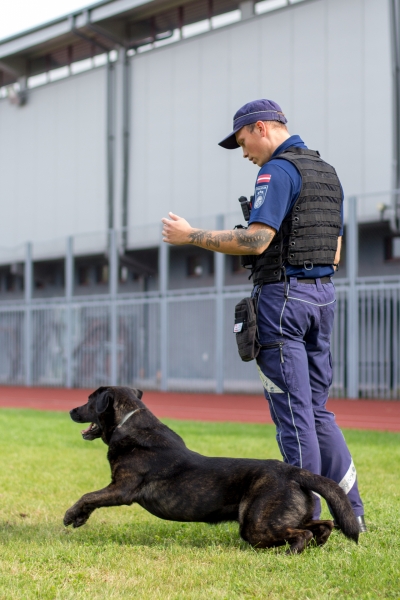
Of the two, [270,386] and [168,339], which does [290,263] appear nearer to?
[270,386]

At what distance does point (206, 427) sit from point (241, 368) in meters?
7.98

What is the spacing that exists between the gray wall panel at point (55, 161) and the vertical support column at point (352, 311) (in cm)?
967

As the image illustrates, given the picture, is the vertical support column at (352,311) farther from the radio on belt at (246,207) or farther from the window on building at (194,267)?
the radio on belt at (246,207)

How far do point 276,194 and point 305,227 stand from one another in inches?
10.1

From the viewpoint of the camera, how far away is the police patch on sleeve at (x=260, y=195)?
377cm

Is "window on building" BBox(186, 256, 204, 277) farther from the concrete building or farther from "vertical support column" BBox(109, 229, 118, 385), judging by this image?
"vertical support column" BBox(109, 229, 118, 385)

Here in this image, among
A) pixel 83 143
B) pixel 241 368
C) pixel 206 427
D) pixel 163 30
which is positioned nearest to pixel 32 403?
pixel 241 368

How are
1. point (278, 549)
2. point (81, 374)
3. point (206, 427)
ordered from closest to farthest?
1. point (278, 549)
2. point (206, 427)
3. point (81, 374)

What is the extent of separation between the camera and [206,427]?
1023 cm

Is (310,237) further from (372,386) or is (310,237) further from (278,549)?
(372,386)

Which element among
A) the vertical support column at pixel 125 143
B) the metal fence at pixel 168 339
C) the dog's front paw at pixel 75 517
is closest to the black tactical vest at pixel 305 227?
the dog's front paw at pixel 75 517

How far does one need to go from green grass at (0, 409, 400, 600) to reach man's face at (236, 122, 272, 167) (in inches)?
79.8

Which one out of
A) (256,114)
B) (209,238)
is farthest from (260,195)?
(256,114)

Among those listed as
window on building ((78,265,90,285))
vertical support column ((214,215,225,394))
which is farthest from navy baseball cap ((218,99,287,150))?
window on building ((78,265,90,285))
